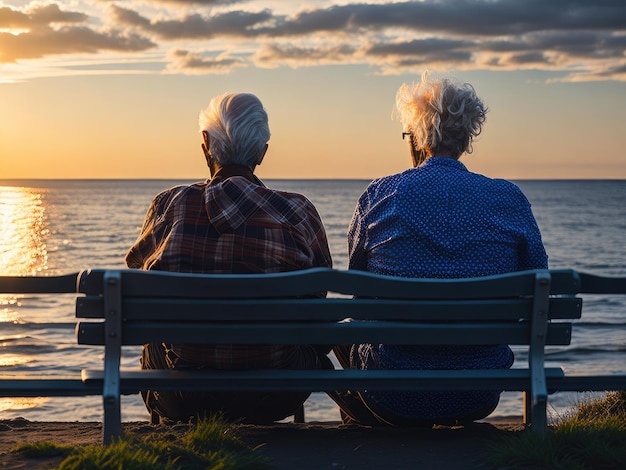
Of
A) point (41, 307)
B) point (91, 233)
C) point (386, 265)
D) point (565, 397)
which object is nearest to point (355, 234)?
point (386, 265)

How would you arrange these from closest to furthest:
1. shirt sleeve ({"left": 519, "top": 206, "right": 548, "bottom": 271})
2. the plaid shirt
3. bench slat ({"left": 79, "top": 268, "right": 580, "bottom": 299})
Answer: bench slat ({"left": 79, "top": 268, "right": 580, "bottom": 299}) < the plaid shirt < shirt sleeve ({"left": 519, "top": 206, "right": 548, "bottom": 271})

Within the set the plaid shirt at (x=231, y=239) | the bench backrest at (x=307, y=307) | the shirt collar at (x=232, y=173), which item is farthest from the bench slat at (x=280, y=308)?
the shirt collar at (x=232, y=173)

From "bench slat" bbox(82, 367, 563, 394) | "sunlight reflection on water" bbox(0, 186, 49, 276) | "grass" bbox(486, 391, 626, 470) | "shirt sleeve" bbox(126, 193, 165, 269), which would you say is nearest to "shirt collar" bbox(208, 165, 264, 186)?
"shirt sleeve" bbox(126, 193, 165, 269)

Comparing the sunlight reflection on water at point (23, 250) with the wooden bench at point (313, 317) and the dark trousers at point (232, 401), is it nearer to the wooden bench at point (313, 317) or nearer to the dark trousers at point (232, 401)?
the dark trousers at point (232, 401)

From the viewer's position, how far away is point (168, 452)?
140 inches

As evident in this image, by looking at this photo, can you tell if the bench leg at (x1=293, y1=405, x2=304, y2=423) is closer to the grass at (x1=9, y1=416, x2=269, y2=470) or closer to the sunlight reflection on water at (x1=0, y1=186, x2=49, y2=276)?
the grass at (x1=9, y1=416, x2=269, y2=470)

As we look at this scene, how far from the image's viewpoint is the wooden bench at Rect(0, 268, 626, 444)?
3.57 meters

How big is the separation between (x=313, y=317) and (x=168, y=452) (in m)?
0.80

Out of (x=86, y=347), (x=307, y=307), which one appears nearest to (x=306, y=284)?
(x=307, y=307)

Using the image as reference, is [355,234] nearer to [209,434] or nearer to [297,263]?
[297,263]

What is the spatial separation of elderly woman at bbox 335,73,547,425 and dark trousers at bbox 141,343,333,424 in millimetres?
314

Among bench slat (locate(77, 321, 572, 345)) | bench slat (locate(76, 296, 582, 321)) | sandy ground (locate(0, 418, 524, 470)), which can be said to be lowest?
sandy ground (locate(0, 418, 524, 470))

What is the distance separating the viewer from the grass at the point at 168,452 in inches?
132

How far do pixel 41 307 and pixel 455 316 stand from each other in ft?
44.1
